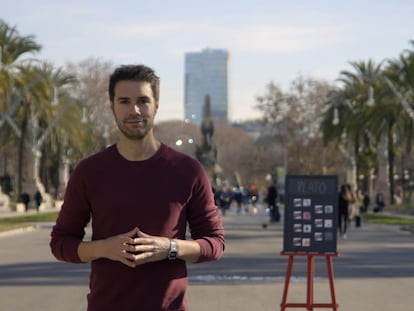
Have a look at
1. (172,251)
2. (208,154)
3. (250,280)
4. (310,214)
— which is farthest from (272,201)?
(208,154)

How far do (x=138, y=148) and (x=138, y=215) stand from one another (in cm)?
28

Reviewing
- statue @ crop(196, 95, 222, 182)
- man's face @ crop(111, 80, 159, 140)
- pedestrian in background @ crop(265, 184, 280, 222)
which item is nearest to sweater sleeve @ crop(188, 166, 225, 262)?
man's face @ crop(111, 80, 159, 140)

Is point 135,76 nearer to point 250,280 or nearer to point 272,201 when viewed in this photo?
point 250,280

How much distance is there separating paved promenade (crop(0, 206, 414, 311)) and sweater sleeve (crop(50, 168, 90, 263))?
986cm

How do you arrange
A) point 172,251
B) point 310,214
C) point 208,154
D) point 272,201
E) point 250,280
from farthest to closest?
point 208,154
point 272,201
point 250,280
point 310,214
point 172,251

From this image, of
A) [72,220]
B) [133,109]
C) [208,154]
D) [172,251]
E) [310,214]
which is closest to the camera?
[172,251]

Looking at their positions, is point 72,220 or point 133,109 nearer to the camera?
point 133,109

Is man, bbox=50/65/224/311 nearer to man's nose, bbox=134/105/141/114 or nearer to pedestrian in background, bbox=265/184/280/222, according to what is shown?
man's nose, bbox=134/105/141/114

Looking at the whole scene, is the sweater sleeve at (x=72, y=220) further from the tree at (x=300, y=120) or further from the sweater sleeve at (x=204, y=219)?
the tree at (x=300, y=120)

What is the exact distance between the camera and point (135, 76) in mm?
4738

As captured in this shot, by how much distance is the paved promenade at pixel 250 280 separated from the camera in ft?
51.0

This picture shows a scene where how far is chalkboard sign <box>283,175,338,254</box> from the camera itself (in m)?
14.0

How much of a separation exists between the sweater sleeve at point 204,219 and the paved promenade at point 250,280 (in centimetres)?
981

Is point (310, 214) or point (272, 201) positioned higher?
point (310, 214)
